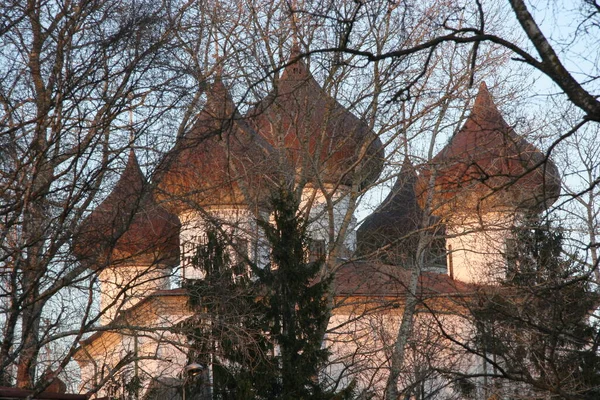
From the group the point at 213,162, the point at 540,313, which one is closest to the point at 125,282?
the point at 213,162

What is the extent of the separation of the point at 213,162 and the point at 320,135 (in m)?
5.55

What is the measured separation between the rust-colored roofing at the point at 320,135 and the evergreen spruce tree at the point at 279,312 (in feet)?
5.06

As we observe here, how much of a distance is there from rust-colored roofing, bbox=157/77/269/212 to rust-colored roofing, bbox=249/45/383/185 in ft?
1.99

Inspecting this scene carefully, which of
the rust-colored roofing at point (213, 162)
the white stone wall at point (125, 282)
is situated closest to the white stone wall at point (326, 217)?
the rust-colored roofing at point (213, 162)

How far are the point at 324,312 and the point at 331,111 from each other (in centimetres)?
397

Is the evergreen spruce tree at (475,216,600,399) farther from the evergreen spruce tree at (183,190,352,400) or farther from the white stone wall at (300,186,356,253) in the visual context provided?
the white stone wall at (300,186,356,253)

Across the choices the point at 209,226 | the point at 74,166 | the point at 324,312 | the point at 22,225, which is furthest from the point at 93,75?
the point at 324,312

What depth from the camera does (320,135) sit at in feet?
65.3

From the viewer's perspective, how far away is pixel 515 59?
228 inches

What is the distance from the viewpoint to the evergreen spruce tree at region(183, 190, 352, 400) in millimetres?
15406

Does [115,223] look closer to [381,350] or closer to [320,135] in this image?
[320,135]

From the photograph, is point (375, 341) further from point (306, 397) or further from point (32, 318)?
point (32, 318)

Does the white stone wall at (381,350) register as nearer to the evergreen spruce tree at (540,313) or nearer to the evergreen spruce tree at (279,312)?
the evergreen spruce tree at (279,312)

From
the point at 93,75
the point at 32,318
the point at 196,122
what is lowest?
the point at 32,318
